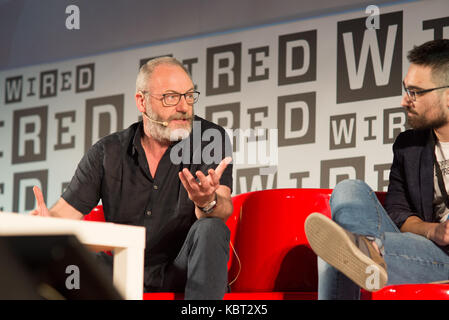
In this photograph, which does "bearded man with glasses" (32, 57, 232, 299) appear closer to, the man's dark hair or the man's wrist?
the man's wrist

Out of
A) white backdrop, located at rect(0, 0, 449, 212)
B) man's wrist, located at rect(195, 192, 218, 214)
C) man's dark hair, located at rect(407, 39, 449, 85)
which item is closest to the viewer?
man's wrist, located at rect(195, 192, 218, 214)

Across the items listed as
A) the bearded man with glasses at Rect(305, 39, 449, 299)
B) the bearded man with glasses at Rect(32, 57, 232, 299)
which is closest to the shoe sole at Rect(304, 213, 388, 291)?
the bearded man with glasses at Rect(305, 39, 449, 299)

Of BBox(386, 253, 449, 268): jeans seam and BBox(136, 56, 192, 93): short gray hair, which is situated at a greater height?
BBox(136, 56, 192, 93): short gray hair

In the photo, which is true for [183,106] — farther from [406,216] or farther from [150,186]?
[406,216]

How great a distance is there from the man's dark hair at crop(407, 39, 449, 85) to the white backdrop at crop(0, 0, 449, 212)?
952mm

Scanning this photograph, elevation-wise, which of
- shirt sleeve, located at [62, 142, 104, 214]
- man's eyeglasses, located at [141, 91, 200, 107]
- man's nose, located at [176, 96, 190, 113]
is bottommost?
Result: shirt sleeve, located at [62, 142, 104, 214]

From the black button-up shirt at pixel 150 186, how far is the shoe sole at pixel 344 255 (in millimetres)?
679

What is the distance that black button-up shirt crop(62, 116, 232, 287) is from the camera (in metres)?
2.35

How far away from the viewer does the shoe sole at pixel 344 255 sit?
1676mm
